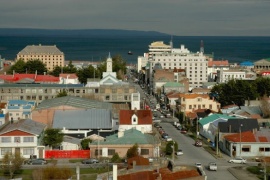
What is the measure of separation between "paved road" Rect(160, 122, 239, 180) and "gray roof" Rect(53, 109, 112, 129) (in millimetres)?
4756

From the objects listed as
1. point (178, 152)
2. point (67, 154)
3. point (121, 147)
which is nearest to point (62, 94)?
point (67, 154)

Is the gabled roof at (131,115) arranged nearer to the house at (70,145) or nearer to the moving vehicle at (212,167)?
the house at (70,145)

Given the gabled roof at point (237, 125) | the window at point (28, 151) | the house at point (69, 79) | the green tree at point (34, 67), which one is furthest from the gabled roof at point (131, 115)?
the green tree at point (34, 67)

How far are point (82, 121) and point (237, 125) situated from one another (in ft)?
32.6

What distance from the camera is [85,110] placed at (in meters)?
40.8

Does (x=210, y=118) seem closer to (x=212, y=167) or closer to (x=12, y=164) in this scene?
(x=212, y=167)

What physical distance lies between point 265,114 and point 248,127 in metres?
8.37

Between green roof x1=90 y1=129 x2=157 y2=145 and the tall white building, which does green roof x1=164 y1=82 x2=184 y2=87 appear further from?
green roof x1=90 y1=129 x2=157 y2=145

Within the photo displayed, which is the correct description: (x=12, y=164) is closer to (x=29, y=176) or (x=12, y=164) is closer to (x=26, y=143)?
(x=29, y=176)

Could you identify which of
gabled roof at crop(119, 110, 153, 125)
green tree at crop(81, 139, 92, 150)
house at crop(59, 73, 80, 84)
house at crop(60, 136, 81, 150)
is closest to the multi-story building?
house at crop(59, 73, 80, 84)

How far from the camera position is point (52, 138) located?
34.4 meters

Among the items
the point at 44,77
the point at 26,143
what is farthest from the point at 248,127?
the point at 44,77

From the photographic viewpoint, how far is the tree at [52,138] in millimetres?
34312

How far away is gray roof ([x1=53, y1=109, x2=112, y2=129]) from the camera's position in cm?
3841
